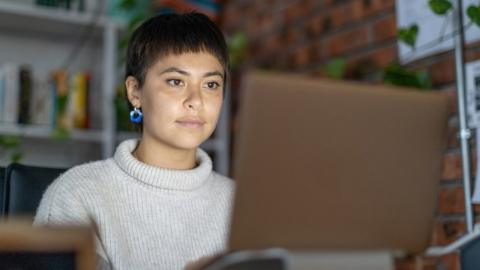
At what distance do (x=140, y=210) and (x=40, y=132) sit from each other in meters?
1.28

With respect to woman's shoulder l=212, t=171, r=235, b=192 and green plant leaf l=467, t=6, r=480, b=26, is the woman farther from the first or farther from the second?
green plant leaf l=467, t=6, r=480, b=26

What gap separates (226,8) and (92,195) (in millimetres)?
1840

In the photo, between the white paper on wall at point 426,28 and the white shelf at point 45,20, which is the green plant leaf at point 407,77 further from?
the white shelf at point 45,20

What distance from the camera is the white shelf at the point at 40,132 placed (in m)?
2.40

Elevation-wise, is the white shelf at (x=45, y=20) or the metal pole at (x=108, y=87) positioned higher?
the white shelf at (x=45, y=20)

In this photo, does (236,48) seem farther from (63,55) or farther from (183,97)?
(183,97)

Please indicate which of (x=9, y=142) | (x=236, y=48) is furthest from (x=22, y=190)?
(x=236, y=48)

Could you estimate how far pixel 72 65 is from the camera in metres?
2.80

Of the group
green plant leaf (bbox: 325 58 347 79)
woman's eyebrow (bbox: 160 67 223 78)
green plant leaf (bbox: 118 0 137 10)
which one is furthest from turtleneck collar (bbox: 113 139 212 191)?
green plant leaf (bbox: 118 0 137 10)

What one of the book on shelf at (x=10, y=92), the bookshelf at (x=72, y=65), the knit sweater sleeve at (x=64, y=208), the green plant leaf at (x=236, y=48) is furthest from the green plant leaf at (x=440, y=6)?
the book on shelf at (x=10, y=92)

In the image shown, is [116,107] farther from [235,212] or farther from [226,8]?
[235,212]

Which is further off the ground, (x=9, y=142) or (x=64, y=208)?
(x=9, y=142)

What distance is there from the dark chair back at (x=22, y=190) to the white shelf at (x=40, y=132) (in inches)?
42.4

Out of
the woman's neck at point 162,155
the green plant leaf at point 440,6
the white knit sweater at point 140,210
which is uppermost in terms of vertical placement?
the green plant leaf at point 440,6
